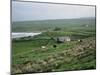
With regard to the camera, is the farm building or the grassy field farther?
the farm building

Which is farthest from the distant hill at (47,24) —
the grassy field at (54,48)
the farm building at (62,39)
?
the farm building at (62,39)

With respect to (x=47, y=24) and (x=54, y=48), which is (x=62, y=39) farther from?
(x=47, y=24)

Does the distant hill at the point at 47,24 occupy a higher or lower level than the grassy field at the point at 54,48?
higher

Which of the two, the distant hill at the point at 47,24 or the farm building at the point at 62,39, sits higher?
the distant hill at the point at 47,24

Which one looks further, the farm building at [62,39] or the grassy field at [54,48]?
the farm building at [62,39]

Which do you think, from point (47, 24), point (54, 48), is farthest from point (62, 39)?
point (47, 24)

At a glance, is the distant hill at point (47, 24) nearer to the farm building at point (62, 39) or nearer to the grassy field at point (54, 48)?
the grassy field at point (54, 48)

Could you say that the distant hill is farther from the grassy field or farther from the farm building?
the farm building

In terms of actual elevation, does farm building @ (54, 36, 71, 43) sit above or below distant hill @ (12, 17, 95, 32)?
below

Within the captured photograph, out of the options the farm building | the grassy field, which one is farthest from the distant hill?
the farm building

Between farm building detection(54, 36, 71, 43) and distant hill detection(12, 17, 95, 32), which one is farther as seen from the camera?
farm building detection(54, 36, 71, 43)
